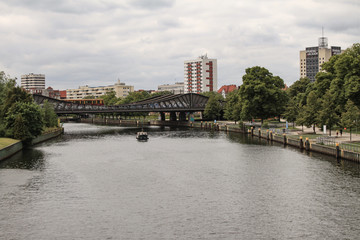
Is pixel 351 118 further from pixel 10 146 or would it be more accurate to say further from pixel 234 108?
pixel 234 108

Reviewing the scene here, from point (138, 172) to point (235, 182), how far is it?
55.8ft

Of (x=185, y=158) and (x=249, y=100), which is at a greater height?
(x=249, y=100)

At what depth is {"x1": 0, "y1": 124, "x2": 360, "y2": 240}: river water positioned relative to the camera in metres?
38.4

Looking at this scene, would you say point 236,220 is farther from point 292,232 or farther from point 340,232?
point 340,232

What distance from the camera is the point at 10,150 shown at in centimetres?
8400

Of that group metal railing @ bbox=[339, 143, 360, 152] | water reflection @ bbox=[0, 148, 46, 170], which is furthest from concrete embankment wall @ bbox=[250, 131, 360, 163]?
water reflection @ bbox=[0, 148, 46, 170]

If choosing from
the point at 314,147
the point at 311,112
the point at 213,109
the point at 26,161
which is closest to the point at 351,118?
the point at 314,147

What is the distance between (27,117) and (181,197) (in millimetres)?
63334

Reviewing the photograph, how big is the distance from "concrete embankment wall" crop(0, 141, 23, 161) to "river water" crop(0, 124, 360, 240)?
7.00 feet

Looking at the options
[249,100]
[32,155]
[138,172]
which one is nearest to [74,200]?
[138,172]

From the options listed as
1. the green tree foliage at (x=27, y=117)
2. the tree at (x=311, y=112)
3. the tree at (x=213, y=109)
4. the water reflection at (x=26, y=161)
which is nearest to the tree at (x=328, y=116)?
the tree at (x=311, y=112)

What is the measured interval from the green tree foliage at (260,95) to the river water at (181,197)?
154ft

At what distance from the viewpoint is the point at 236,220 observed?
1608 inches

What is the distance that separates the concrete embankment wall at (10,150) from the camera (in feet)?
256
